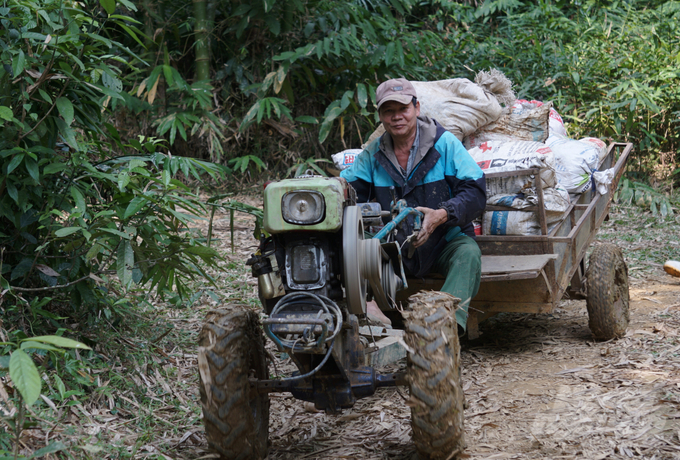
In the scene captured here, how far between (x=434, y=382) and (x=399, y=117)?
1.54 m

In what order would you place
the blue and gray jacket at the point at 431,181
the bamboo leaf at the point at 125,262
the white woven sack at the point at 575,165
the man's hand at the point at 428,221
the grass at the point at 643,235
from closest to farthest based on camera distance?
1. the bamboo leaf at the point at 125,262
2. the man's hand at the point at 428,221
3. the blue and gray jacket at the point at 431,181
4. the white woven sack at the point at 575,165
5. the grass at the point at 643,235

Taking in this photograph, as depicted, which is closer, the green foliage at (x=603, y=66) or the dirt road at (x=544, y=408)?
the dirt road at (x=544, y=408)

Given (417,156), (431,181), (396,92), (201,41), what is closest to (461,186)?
(431,181)

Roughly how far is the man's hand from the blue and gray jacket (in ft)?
0.45

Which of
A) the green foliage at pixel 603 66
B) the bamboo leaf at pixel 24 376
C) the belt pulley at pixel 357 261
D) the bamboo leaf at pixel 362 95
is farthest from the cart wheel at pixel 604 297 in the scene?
the green foliage at pixel 603 66

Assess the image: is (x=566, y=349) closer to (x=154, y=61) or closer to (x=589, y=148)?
(x=589, y=148)

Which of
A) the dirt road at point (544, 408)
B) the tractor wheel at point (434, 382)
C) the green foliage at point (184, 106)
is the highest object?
the green foliage at point (184, 106)

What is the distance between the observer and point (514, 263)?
11.8 feet

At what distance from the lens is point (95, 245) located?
2.94 m

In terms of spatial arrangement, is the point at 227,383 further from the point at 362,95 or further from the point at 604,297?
the point at 362,95

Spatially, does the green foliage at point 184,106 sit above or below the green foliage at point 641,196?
above

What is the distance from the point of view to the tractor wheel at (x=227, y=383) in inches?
97.6

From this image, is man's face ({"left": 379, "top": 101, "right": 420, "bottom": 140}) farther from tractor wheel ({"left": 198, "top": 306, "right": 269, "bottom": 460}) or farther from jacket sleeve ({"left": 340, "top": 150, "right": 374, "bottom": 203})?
tractor wheel ({"left": 198, "top": 306, "right": 269, "bottom": 460})

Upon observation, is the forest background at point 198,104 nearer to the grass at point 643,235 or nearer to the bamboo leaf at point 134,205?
the bamboo leaf at point 134,205
